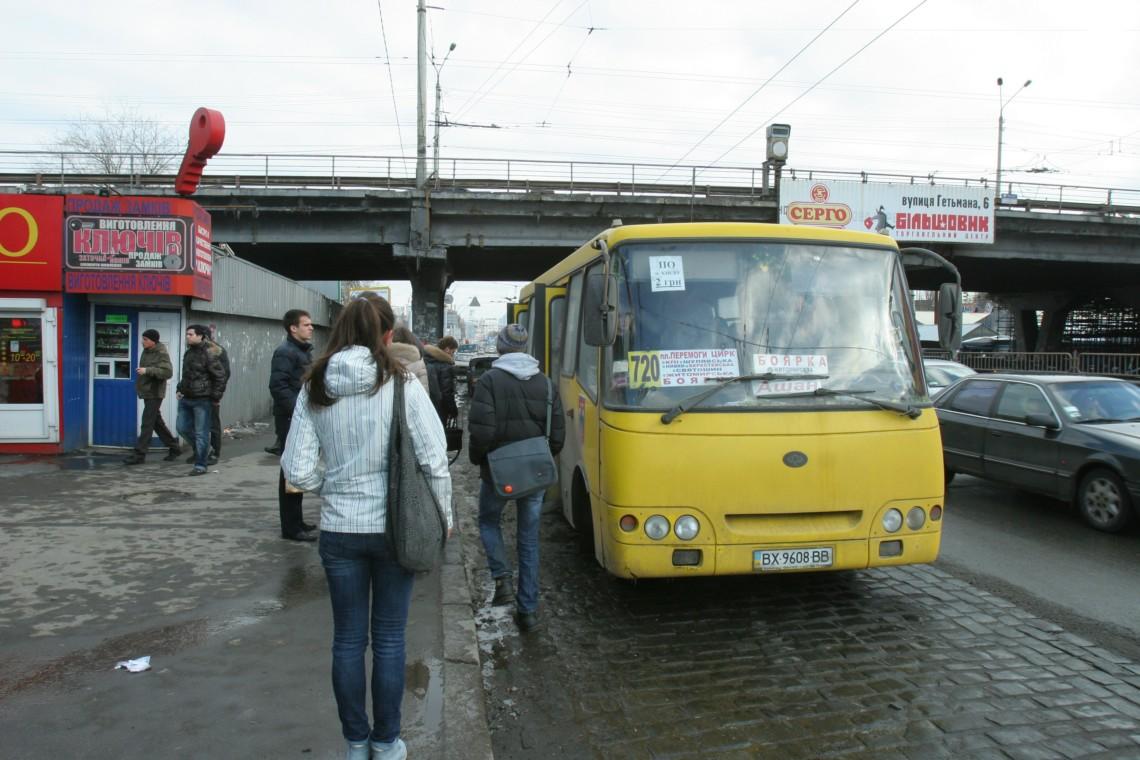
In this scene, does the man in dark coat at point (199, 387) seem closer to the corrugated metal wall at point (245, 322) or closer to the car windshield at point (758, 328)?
the corrugated metal wall at point (245, 322)

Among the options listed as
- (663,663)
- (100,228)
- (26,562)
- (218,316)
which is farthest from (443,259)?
(663,663)

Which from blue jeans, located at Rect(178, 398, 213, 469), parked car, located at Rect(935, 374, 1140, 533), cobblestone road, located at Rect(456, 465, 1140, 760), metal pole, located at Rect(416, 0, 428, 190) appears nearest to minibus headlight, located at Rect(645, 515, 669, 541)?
cobblestone road, located at Rect(456, 465, 1140, 760)

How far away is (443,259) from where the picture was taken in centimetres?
3177

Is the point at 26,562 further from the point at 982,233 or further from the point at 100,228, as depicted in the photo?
the point at 982,233

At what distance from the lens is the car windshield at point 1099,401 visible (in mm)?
8602

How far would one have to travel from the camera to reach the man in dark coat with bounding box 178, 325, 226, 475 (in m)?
9.88

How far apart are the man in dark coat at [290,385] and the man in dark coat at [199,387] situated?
9.94ft

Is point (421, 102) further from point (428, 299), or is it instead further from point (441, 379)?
point (441, 379)

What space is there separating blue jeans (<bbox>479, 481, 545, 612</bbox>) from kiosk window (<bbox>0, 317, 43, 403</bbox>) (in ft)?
28.5

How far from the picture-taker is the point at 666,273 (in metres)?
5.46

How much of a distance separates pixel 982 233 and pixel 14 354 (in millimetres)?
34116

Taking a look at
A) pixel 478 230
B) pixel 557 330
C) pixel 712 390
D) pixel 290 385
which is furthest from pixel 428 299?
pixel 712 390

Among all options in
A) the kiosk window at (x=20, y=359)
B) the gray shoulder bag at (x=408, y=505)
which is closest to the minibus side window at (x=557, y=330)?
the gray shoulder bag at (x=408, y=505)

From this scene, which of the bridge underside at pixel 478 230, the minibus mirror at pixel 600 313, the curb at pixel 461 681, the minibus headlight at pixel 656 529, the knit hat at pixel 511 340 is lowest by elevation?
the curb at pixel 461 681
